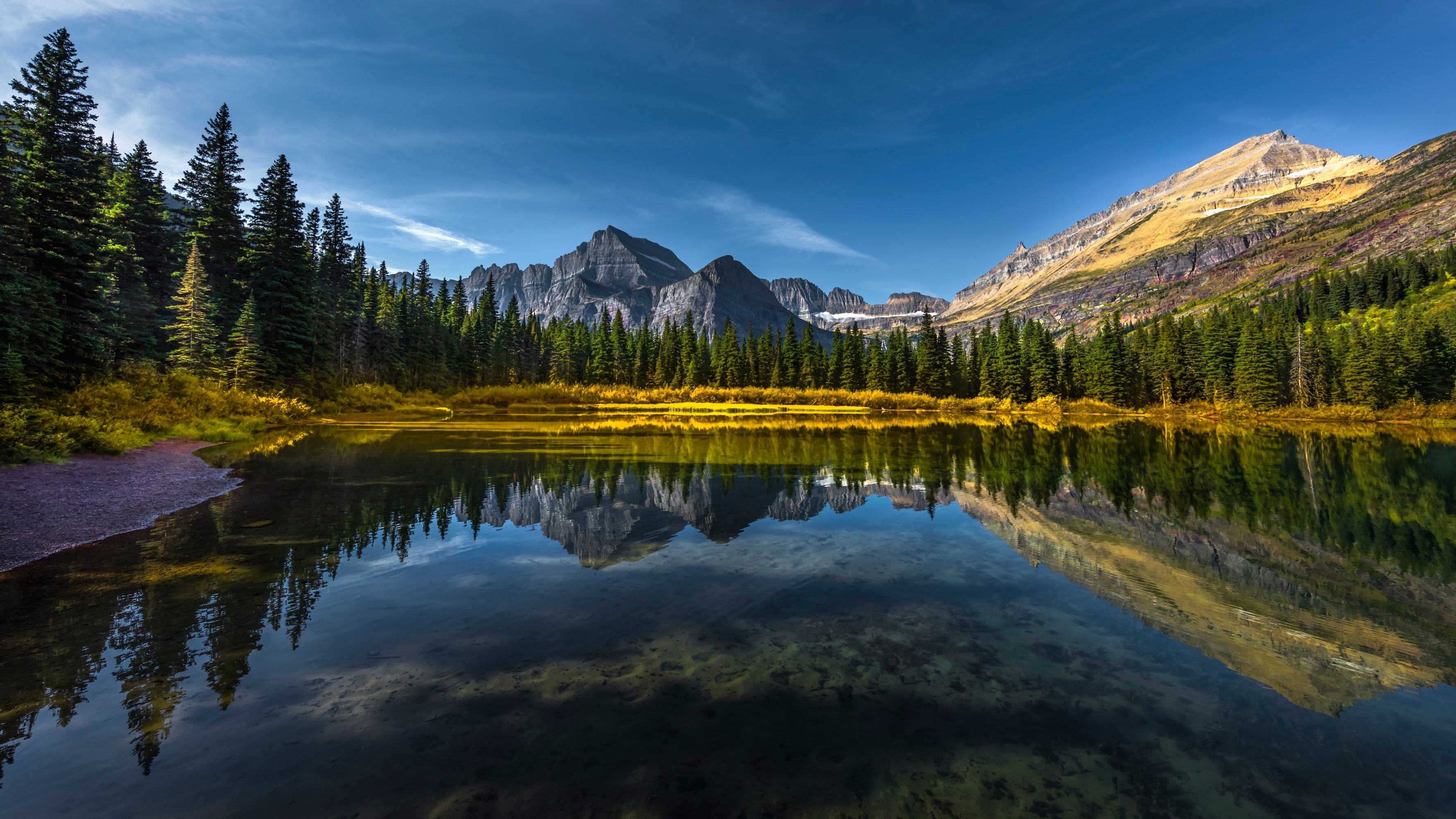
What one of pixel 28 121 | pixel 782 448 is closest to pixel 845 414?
pixel 782 448

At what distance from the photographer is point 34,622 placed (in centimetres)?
616

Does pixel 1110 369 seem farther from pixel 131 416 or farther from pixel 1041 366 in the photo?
pixel 131 416

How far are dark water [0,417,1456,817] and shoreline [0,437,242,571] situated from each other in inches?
31.3

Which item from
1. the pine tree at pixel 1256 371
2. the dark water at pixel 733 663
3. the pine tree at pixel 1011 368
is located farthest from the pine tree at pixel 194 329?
the pine tree at pixel 1256 371

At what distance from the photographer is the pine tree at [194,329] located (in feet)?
109

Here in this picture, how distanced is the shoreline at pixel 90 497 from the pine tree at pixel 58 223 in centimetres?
649

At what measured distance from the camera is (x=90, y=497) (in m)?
11.8

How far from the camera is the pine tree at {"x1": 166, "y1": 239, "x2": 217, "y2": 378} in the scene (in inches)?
1305

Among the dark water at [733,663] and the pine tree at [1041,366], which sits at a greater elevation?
the pine tree at [1041,366]

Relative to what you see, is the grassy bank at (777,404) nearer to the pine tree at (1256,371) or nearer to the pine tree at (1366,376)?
the pine tree at (1366,376)

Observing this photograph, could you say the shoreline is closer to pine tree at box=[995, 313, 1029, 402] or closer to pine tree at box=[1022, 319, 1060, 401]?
pine tree at box=[995, 313, 1029, 402]

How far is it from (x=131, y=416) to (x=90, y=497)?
1385 cm

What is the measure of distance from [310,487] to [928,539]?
1642cm

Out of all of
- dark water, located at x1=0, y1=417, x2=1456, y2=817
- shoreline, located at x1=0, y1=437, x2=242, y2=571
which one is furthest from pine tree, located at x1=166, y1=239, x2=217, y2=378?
dark water, located at x1=0, y1=417, x2=1456, y2=817
